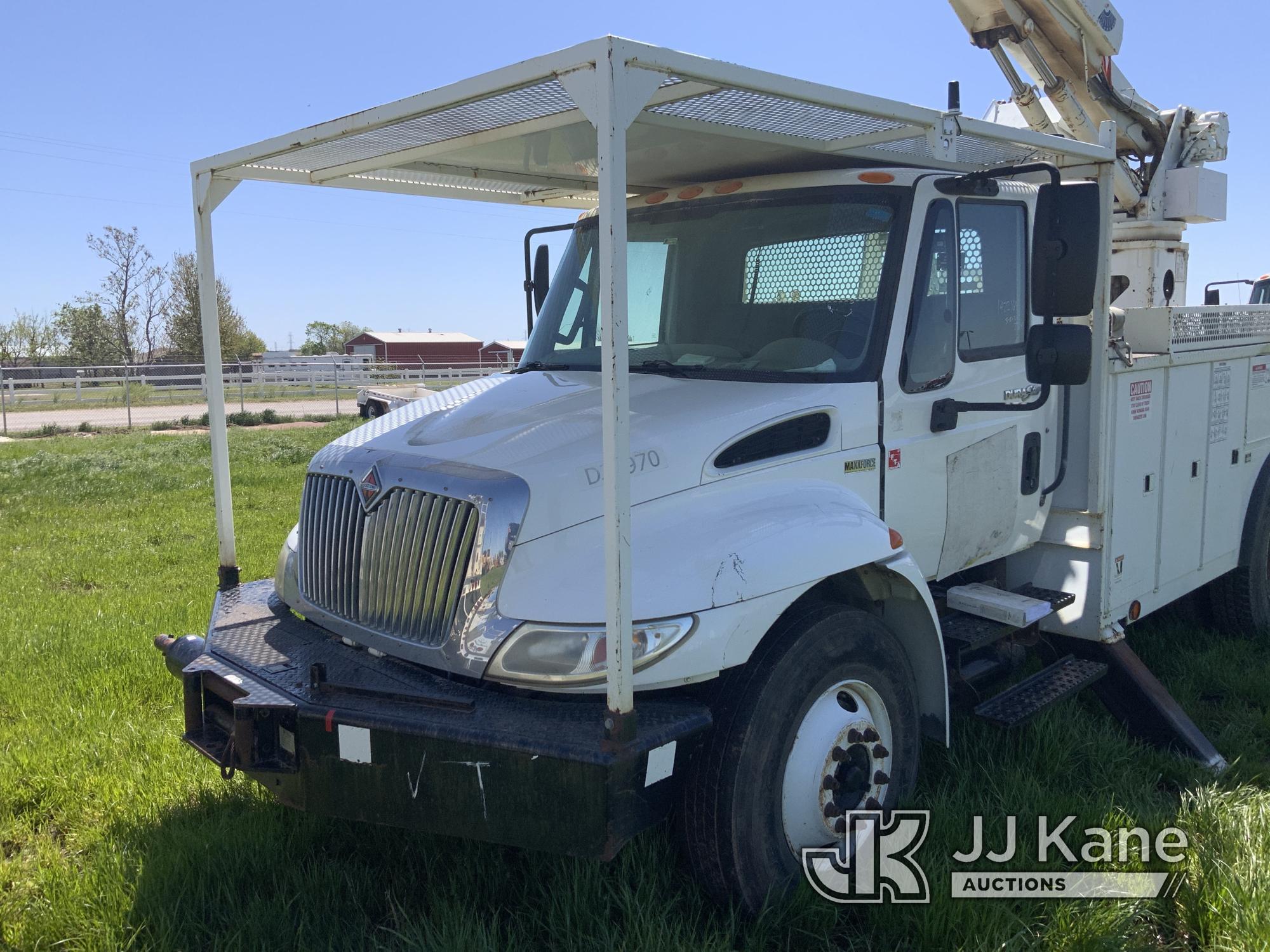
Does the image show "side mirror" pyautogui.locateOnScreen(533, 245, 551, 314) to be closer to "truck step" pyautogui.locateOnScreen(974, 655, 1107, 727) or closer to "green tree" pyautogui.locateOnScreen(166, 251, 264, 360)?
"truck step" pyautogui.locateOnScreen(974, 655, 1107, 727)

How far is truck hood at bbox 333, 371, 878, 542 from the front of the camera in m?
3.24

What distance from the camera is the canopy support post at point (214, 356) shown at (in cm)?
438

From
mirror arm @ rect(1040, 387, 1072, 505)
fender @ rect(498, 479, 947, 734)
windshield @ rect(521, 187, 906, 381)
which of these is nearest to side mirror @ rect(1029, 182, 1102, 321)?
windshield @ rect(521, 187, 906, 381)

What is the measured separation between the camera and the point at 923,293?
13.2 ft

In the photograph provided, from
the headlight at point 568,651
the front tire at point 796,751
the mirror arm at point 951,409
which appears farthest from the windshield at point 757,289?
the headlight at point 568,651

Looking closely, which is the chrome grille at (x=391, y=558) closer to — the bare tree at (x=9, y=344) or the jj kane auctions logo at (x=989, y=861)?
the jj kane auctions logo at (x=989, y=861)

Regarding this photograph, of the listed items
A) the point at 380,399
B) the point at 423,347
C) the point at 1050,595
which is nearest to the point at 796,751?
the point at 1050,595

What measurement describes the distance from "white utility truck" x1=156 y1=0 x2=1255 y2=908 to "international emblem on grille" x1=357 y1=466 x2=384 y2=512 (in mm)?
13

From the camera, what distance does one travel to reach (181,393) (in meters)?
34.8

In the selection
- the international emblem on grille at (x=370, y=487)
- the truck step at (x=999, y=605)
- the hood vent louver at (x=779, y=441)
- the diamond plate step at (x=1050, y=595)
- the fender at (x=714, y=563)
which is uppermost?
the hood vent louver at (x=779, y=441)

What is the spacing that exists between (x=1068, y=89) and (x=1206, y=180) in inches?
47.9

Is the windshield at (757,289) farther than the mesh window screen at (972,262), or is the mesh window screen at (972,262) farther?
the mesh window screen at (972,262)

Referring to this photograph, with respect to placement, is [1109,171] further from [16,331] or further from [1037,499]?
[16,331]

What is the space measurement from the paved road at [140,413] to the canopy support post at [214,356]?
1907 centimetres
